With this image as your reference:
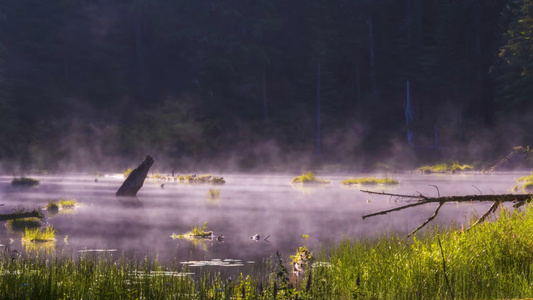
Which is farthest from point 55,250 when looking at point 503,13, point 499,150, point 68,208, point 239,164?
point 503,13

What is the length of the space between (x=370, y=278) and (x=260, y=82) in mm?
69913

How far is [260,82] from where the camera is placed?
3172 inches

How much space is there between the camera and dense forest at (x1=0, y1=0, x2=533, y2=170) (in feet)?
230

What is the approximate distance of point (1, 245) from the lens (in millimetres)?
17781

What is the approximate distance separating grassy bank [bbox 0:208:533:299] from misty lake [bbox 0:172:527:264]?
270cm

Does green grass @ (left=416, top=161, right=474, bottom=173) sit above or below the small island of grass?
above

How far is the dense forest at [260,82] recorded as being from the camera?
230 ft

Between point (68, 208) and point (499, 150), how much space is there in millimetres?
→ 49886

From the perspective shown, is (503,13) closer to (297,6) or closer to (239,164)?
(297,6)

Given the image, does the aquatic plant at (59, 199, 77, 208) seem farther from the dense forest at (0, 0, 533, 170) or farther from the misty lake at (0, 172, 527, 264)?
the dense forest at (0, 0, 533, 170)

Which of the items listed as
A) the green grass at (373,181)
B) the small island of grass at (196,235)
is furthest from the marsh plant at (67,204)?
the green grass at (373,181)

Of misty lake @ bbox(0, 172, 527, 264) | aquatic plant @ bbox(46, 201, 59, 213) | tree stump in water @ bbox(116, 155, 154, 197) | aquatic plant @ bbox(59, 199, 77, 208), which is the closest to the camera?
misty lake @ bbox(0, 172, 527, 264)

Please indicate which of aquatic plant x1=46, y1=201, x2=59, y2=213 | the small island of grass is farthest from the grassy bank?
aquatic plant x1=46, y1=201, x2=59, y2=213

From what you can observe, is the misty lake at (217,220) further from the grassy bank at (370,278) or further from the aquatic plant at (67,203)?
the grassy bank at (370,278)
